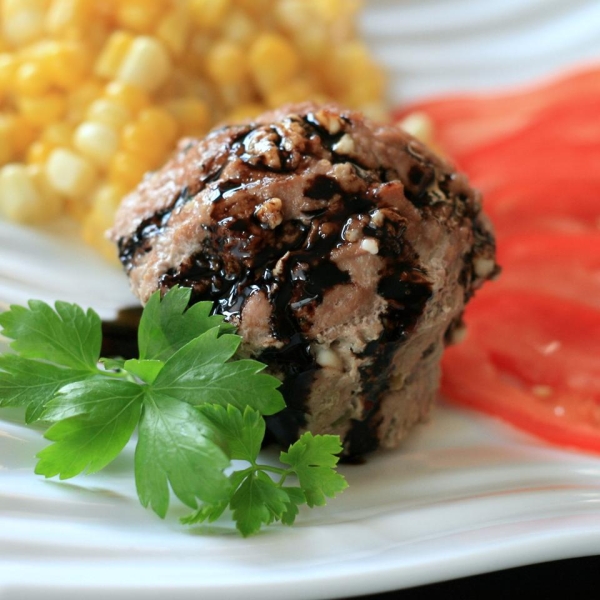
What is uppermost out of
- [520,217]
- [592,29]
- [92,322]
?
[592,29]

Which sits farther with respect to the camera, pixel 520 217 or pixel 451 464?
pixel 520 217

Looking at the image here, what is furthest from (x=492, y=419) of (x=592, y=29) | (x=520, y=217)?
(x=592, y=29)

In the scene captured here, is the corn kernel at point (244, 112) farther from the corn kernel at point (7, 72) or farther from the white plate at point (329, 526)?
the white plate at point (329, 526)

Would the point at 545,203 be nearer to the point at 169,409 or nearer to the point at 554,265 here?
the point at 554,265

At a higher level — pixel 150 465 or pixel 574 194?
pixel 574 194

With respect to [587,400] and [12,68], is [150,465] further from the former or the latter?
[12,68]

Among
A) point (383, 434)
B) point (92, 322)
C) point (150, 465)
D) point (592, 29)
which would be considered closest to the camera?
point (150, 465)

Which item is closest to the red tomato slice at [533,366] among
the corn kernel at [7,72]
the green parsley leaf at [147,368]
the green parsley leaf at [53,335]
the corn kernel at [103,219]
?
the green parsley leaf at [147,368]

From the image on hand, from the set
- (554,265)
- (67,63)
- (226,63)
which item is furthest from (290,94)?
(554,265)
